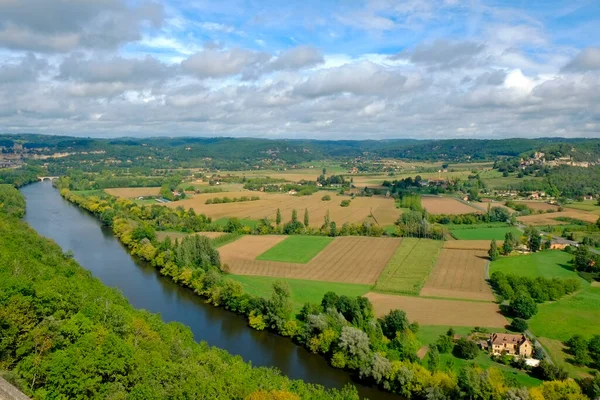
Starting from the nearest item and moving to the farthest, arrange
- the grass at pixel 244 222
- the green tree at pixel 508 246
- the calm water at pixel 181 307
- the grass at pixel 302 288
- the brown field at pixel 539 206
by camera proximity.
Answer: the calm water at pixel 181 307
the grass at pixel 302 288
the green tree at pixel 508 246
the grass at pixel 244 222
the brown field at pixel 539 206

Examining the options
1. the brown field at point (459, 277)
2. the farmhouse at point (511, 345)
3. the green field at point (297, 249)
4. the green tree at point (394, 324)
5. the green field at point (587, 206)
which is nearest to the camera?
the farmhouse at point (511, 345)

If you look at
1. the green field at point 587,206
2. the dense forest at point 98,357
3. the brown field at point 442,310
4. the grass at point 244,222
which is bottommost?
the brown field at point 442,310

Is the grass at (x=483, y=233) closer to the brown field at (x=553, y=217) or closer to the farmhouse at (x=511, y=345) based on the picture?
the brown field at (x=553, y=217)

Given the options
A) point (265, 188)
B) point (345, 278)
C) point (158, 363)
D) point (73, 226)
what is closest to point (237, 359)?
point (158, 363)

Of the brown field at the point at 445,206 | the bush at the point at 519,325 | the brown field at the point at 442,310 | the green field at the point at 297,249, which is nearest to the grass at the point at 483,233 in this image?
the brown field at the point at 445,206

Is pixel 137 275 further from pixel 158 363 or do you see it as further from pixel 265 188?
pixel 265 188

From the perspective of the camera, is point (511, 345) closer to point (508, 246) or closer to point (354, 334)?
point (354, 334)

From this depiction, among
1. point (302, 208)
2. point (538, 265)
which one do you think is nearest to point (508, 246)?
point (538, 265)

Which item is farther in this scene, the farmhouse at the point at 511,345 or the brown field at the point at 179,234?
the brown field at the point at 179,234
